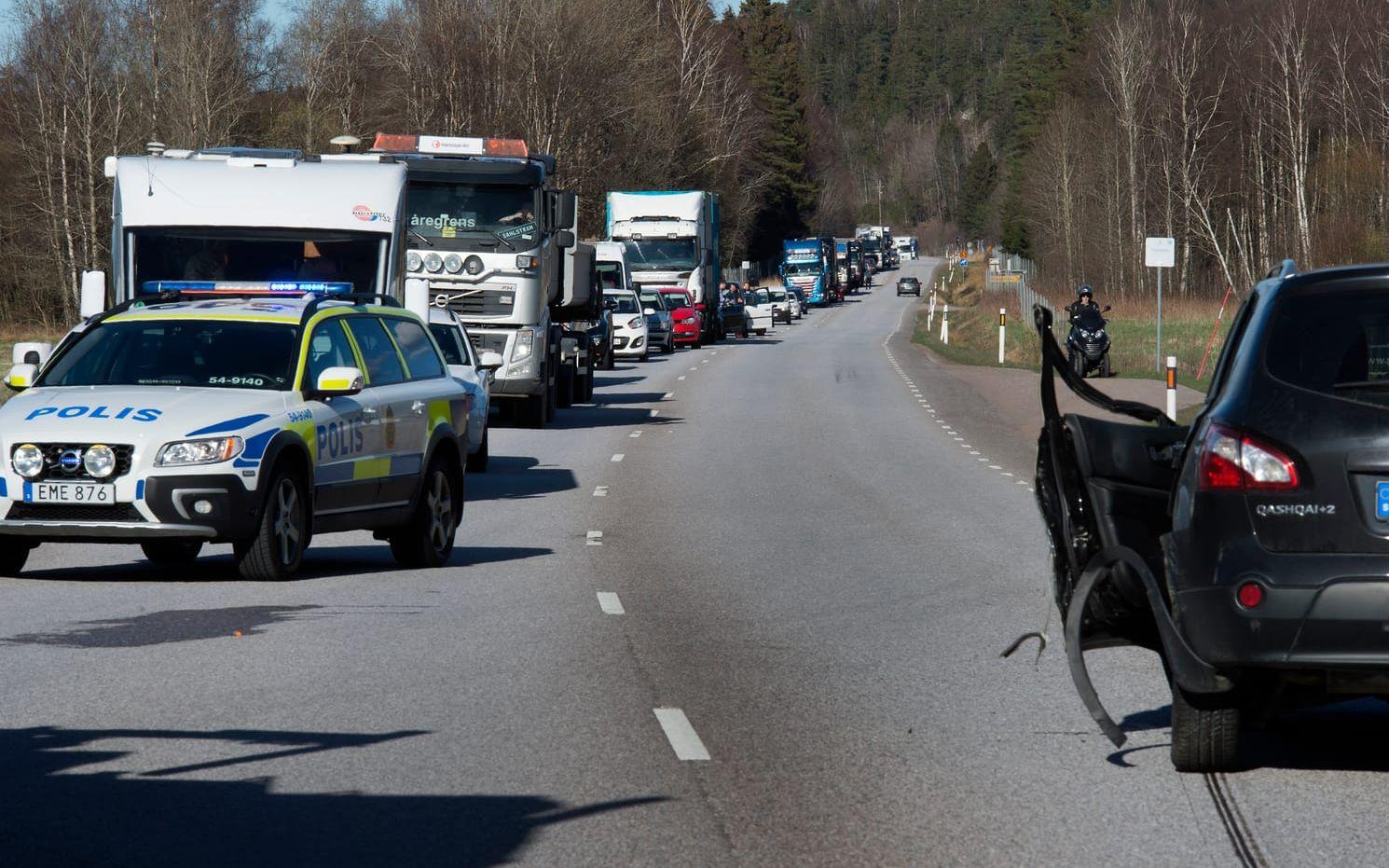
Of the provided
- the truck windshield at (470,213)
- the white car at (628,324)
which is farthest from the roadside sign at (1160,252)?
the truck windshield at (470,213)

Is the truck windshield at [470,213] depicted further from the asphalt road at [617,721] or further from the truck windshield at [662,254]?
the truck windshield at [662,254]

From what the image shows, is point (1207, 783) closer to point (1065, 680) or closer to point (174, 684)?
point (1065, 680)

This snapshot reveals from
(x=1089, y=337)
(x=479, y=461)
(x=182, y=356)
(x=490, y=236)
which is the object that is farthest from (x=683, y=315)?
(x=182, y=356)

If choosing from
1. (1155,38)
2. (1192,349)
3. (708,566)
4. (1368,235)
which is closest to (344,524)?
(708,566)

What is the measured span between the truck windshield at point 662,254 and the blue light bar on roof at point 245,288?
124 feet

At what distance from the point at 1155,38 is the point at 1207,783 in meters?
85.3

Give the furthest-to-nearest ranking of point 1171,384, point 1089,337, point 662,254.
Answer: point 662,254 < point 1089,337 < point 1171,384

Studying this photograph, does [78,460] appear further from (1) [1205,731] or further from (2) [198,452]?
(1) [1205,731]

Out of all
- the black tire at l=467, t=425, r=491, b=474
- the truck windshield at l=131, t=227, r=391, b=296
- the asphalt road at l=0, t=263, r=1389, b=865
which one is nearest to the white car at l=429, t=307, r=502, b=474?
the black tire at l=467, t=425, r=491, b=474

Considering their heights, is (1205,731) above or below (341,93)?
below

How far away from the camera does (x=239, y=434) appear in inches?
459

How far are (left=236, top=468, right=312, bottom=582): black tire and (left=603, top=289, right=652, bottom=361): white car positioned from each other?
36.3 m

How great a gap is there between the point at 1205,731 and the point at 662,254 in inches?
1958

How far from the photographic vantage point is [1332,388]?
6.16 meters
